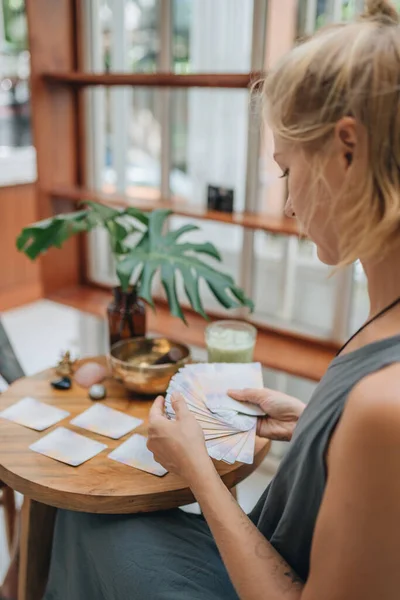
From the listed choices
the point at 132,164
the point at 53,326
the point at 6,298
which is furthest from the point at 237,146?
the point at 6,298

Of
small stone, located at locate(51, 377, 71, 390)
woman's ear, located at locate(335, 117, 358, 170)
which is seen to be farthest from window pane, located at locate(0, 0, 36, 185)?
woman's ear, located at locate(335, 117, 358, 170)

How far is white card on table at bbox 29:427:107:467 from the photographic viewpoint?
47.4 inches

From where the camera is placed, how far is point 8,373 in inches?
64.7

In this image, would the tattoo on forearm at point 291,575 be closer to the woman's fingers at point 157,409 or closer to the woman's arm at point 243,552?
the woman's arm at point 243,552

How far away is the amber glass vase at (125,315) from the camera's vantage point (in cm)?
163

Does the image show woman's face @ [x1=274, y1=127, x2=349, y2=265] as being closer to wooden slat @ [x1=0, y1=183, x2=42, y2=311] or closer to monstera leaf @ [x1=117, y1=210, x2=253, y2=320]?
monstera leaf @ [x1=117, y1=210, x2=253, y2=320]

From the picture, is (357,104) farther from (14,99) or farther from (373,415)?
(14,99)

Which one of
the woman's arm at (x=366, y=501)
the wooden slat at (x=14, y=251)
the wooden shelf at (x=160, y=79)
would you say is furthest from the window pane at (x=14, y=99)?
the woman's arm at (x=366, y=501)

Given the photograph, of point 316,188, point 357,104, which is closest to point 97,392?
point 316,188

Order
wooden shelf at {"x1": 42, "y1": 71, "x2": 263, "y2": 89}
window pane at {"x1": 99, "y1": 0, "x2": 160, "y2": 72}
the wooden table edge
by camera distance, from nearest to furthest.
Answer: the wooden table edge < wooden shelf at {"x1": 42, "y1": 71, "x2": 263, "y2": 89} < window pane at {"x1": 99, "y1": 0, "x2": 160, "y2": 72}

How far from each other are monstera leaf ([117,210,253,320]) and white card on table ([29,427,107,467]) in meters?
0.41

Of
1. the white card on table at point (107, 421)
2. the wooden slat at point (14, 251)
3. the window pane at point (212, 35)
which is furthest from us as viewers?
the wooden slat at point (14, 251)

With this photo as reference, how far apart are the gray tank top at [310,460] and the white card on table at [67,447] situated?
1.42 feet

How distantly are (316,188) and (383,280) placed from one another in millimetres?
160
